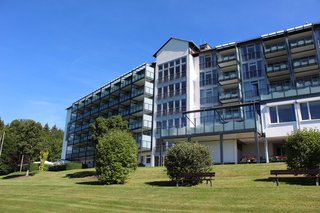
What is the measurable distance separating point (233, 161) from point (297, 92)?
11.0 metres

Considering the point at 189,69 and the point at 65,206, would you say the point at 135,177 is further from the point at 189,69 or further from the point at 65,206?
the point at 189,69

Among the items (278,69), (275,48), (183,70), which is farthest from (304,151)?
(183,70)

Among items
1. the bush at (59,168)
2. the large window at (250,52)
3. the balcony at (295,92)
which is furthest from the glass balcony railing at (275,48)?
the bush at (59,168)

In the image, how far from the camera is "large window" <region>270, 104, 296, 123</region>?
34.9m

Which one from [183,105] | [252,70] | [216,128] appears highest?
[252,70]

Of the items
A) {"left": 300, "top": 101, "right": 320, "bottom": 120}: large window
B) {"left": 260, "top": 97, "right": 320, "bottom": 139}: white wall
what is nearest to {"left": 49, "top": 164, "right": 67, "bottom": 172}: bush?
{"left": 260, "top": 97, "right": 320, "bottom": 139}: white wall

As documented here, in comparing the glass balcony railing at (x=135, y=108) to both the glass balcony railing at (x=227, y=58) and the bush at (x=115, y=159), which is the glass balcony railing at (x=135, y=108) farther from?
the bush at (x=115, y=159)

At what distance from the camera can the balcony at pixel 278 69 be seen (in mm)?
44062

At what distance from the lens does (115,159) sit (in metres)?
26.0

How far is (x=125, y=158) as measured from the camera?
26422mm

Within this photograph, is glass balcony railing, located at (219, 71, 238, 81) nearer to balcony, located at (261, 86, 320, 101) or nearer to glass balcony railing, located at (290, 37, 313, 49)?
glass balcony railing, located at (290, 37, 313, 49)

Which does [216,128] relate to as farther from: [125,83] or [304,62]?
[125,83]

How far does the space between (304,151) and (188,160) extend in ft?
24.9

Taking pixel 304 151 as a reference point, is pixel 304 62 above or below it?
above
